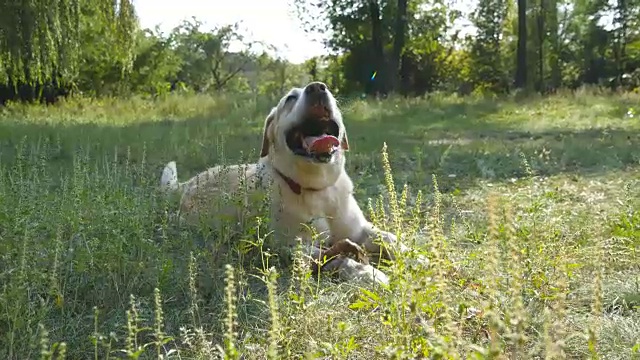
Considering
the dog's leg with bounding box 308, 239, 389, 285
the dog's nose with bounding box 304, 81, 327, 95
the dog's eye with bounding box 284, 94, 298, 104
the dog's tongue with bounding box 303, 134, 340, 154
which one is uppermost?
the dog's nose with bounding box 304, 81, 327, 95

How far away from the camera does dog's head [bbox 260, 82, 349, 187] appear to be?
3.74 m

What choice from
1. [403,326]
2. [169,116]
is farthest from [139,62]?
[403,326]

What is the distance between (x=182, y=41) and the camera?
36.8 meters

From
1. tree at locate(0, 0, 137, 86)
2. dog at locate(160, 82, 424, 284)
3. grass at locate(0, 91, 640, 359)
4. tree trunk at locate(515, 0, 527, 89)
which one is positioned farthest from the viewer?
tree trunk at locate(515, 0, 527, 89)

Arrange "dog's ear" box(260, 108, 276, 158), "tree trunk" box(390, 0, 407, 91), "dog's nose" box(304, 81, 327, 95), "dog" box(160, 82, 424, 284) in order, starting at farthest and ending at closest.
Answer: "tree trunk" box(390, 0, 407, 91) → "dog's ear" box(260, 108, 276, 158) → "dog's nose" box(304, 81, 327, 95) → "dog" box(160, 82, 424, 284)

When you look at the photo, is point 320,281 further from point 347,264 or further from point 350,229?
point 350,229

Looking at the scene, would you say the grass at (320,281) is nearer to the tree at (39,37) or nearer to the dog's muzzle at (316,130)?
the dog's muzzle at (316,130)

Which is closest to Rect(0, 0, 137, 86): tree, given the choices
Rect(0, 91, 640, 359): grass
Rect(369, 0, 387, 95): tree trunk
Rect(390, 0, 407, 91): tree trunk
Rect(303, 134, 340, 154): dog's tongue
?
Rect(0, 91, 640, 359): grass

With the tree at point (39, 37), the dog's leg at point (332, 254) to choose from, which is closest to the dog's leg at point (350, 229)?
the dog's leg at point (332, 254)

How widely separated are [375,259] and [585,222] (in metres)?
1.16

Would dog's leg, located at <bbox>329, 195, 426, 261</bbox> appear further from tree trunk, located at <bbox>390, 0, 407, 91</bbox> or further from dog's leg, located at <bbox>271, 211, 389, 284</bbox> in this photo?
tree trunk, located at <bbox>390, 0, 407, 91</bbox>

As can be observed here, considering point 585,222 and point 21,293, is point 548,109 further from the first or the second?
point 21,293

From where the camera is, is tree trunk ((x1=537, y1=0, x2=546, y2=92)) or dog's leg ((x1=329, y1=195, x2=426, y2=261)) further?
tree trunk ((x1=537, y1=0, x2=546, y2=92))

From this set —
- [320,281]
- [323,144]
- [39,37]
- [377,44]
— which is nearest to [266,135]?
[323,144]
